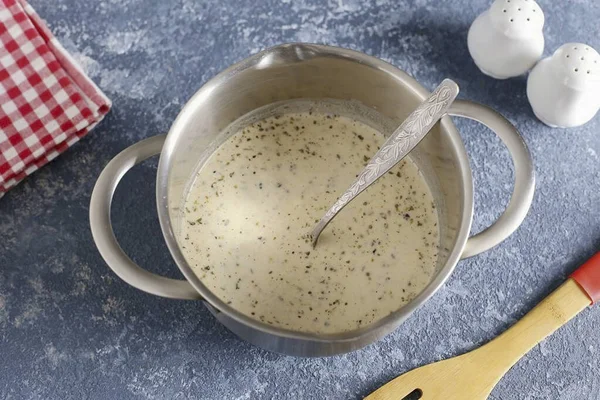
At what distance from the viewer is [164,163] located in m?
1.08

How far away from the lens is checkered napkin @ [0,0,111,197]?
1.27 metres

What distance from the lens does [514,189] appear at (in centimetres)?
107

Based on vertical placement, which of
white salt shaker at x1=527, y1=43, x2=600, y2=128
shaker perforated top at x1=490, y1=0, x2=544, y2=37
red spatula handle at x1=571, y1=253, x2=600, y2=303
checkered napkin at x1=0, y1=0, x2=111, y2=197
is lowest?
red spatula handle at x1=571, y1=253, x2=600, y2=303

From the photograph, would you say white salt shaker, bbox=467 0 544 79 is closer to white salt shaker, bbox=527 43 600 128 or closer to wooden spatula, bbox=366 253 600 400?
white salt shaker, bbox=527 43 600 128

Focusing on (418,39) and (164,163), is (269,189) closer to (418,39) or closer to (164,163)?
(164,163)

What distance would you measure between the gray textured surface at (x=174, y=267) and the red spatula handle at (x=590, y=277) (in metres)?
0.04

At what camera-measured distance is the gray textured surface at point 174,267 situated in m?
1.22

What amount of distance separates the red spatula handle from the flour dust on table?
218mm

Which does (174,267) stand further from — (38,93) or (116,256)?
(38,93)

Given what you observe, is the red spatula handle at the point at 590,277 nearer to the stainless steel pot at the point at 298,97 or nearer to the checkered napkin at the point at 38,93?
the stainless steel pot at the point at 298,97

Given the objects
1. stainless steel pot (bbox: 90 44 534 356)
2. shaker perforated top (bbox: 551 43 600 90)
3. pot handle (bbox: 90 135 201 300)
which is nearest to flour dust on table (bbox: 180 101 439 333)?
stainless steel pot (bbox: 90 44 534 356)

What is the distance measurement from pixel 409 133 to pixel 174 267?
41 centimetres

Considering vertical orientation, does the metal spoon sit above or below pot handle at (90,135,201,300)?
above

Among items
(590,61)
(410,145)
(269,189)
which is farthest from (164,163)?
(590,61)
